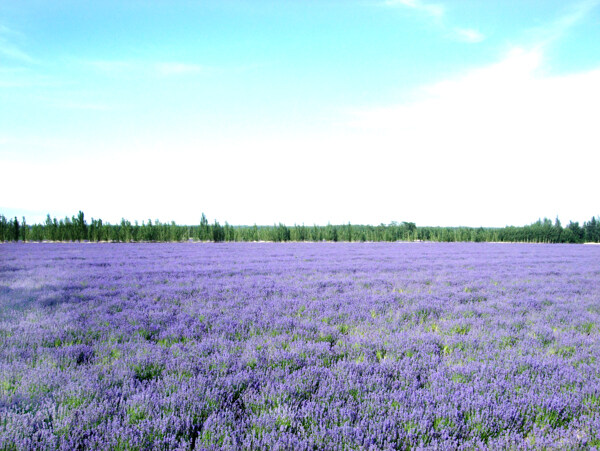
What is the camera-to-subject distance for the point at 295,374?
395 cm

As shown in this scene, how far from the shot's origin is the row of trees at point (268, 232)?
44094 mm

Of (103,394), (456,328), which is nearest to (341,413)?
(103,394)

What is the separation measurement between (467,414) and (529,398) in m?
0.82

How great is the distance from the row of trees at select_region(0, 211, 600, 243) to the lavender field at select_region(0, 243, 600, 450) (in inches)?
1673

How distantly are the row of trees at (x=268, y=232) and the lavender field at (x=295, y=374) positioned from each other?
42496mm

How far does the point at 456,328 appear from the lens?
6.32m

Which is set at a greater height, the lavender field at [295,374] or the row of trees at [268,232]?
the row of trees at [268,232]

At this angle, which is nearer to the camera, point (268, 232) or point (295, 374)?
point (295, 374)

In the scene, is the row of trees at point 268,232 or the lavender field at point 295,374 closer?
the lavender field at point 295,374

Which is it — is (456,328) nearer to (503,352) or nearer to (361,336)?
(503,352)

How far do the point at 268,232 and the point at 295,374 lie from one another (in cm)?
5486

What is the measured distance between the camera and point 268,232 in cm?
5853

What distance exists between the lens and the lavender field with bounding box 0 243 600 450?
288 cm

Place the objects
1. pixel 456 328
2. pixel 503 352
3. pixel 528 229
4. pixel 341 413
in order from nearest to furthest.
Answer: pixel 341 413 → pixel 503 352 → pixel 456 328 → pixel 528 229
